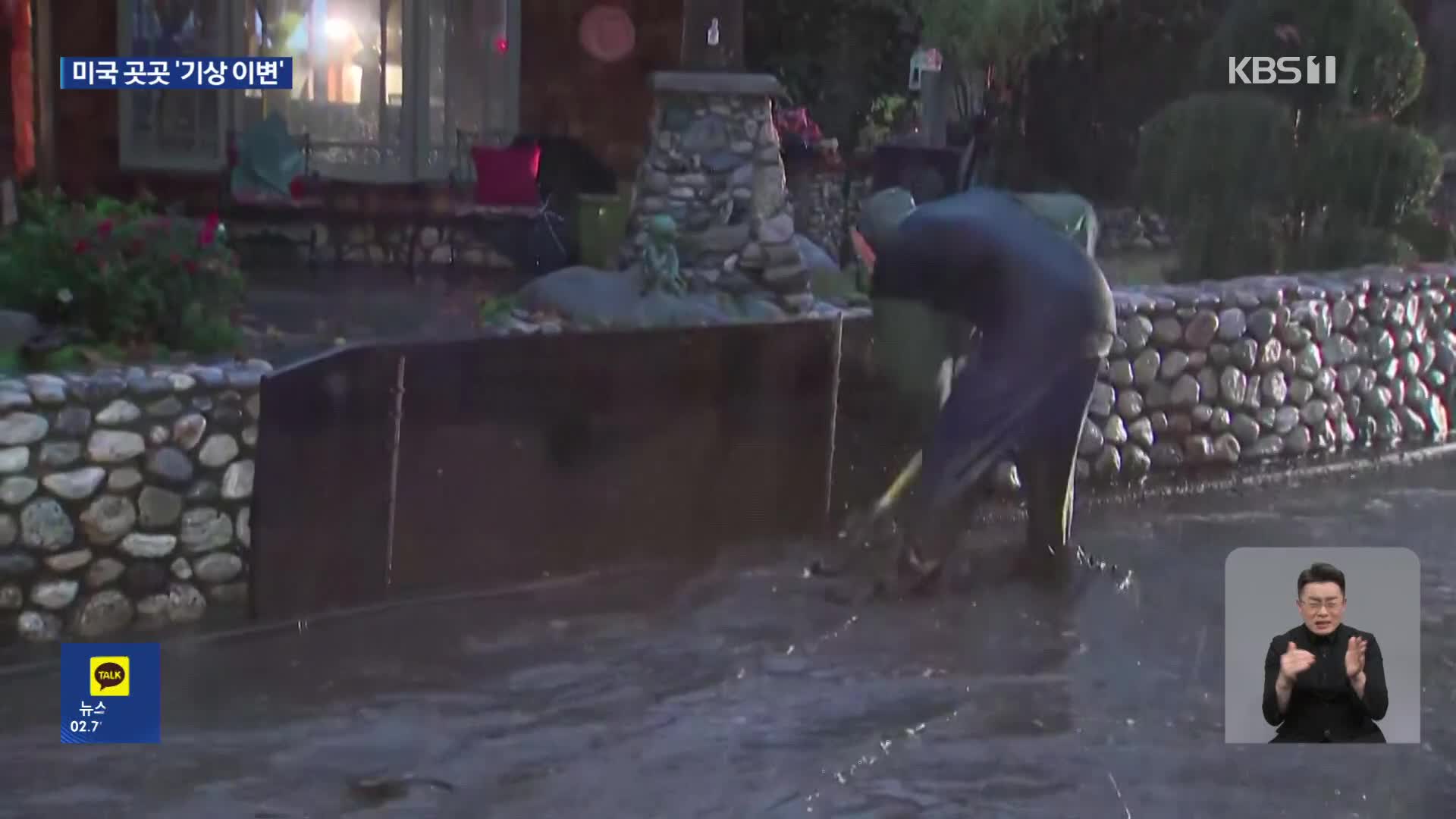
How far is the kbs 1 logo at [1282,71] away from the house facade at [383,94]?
4.85 meters

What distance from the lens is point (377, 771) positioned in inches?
210

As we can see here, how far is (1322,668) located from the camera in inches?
175

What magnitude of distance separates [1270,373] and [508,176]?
629 centimetres

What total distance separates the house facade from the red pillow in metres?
0.97

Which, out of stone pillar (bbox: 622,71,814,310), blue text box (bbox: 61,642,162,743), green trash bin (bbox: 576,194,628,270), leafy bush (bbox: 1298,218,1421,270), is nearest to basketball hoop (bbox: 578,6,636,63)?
green trash bin (bbox: 576,194,628,270)

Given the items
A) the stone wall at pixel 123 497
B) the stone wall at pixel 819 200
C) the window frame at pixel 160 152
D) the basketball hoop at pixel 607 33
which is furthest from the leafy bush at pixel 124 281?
the stone wall at pixel 819 200

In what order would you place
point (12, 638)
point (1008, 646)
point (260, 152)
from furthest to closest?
1. point (260, 152)
2. point (1008, 646)
3. point (12, 638)

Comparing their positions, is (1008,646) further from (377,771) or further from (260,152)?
(260,152)

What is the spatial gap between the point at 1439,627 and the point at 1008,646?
174cm

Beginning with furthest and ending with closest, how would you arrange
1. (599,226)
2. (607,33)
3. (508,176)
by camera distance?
(607,33)
(508,176)
(599,226)

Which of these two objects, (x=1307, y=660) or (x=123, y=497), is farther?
(x=123, y=497)

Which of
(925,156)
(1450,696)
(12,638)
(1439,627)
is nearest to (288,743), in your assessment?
(12,638)

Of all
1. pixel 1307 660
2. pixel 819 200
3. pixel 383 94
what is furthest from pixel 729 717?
pixel 819 200

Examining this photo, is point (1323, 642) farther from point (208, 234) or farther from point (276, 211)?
point (276, 211)
